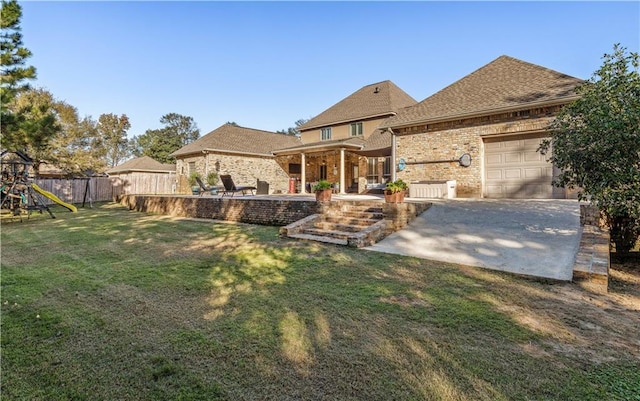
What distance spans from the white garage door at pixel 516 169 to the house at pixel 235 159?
13.6 meters

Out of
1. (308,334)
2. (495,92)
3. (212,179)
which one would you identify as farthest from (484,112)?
(212,179)

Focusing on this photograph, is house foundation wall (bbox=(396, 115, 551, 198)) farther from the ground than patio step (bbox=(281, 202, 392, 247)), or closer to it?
farther from the ground

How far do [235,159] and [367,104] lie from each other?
10024 mm

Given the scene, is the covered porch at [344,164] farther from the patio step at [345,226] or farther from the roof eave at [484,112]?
the patio step at [345,226]

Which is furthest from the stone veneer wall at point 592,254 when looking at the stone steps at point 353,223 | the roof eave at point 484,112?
the roof eave at point 484,112

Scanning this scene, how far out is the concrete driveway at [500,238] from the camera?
15.6ft

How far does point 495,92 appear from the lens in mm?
11438

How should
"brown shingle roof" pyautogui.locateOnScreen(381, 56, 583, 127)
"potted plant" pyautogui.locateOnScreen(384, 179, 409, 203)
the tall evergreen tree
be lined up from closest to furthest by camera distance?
"potted plant" pyautogui.locateOnScreen(384, 179, 409, 203) → the tall evergreen tree → "brown shingle roof" pyautogui.locateOnScreen(381, 56, 583, 127)

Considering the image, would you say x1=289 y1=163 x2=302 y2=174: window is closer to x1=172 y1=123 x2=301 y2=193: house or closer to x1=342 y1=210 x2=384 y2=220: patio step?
x1=172 y1=123 x2=301 y2=193: house

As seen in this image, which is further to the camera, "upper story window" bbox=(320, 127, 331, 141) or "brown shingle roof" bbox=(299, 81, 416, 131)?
"upper story window" bbox=(320, 127, 331, 141)

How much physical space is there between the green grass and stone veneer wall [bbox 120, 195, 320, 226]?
14.3ft

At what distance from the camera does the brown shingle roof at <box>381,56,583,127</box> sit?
10.1 metres

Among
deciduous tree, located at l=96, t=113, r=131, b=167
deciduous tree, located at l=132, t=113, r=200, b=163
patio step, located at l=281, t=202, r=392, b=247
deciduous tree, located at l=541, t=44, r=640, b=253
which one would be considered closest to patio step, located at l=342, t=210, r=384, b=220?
patio step, located at l=281, t=202, r=392, b=247

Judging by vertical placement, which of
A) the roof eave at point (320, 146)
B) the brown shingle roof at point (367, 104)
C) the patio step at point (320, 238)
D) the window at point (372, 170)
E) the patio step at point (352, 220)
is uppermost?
the brown shingle roof at point (367, 104)
